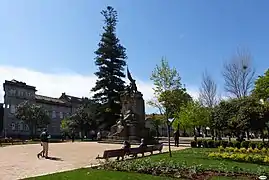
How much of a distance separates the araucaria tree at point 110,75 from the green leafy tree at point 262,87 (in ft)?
69.1

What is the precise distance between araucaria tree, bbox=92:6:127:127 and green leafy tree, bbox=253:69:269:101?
21067mm

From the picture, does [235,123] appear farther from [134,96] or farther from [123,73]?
[123,73]

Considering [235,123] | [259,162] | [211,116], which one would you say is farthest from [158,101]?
[211,116]

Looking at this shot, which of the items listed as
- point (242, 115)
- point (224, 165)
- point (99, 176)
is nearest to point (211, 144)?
point (242, 115)

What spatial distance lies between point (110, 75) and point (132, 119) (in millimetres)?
14523

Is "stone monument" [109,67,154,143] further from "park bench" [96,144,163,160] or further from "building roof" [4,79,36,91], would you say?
"building roof" [4,79,36,91]

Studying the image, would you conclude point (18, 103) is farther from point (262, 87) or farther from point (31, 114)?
point (262, 87)

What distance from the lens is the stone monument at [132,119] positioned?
1535 inches

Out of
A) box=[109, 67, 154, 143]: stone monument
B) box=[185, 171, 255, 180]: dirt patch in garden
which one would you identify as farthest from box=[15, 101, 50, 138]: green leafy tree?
box=[185, 171, 255, 180]: dirt patch in garden

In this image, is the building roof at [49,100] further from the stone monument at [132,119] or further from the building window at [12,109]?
the stone monument at [132,119]

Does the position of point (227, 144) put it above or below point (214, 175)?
above

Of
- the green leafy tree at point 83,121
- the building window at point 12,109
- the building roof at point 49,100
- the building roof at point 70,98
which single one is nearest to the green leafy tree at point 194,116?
the green leafy tree at point 83,121

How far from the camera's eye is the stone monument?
3900cm

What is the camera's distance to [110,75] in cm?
5262
